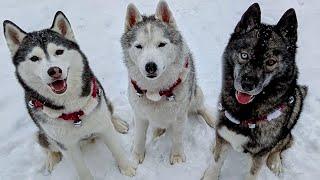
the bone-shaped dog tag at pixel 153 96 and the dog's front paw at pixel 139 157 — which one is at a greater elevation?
the bone-shaped dog tag at pixel 153 96

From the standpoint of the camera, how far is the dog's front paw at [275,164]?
145 inches

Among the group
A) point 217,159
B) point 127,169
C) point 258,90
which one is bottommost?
point 127,169

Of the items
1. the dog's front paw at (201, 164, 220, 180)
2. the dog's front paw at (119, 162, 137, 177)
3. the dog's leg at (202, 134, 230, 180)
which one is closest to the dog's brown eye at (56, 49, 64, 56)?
the dog's front paw at (119, 162, 137, 177)

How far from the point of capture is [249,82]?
9.02ft

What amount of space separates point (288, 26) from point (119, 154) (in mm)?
1972

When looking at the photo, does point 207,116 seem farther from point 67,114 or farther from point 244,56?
point 67,114

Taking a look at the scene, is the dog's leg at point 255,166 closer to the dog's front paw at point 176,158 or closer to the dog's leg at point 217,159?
the dog's leg at point 217,159

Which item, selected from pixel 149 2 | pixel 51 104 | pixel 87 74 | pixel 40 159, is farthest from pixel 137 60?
pixel 149 2

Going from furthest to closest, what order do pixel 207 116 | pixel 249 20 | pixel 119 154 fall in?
pixel 207 116
pixel 119 154
pixel 249 20

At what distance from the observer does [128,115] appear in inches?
173

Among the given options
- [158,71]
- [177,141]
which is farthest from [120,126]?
[158,71]

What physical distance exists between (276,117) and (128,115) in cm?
181

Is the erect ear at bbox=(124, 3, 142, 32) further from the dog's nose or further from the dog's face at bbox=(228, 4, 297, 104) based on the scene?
the dog's face at bbox=(228, 4, 297, 104)

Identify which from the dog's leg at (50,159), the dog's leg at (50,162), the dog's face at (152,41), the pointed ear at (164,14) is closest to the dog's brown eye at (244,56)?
the dog's face at (152,41)
